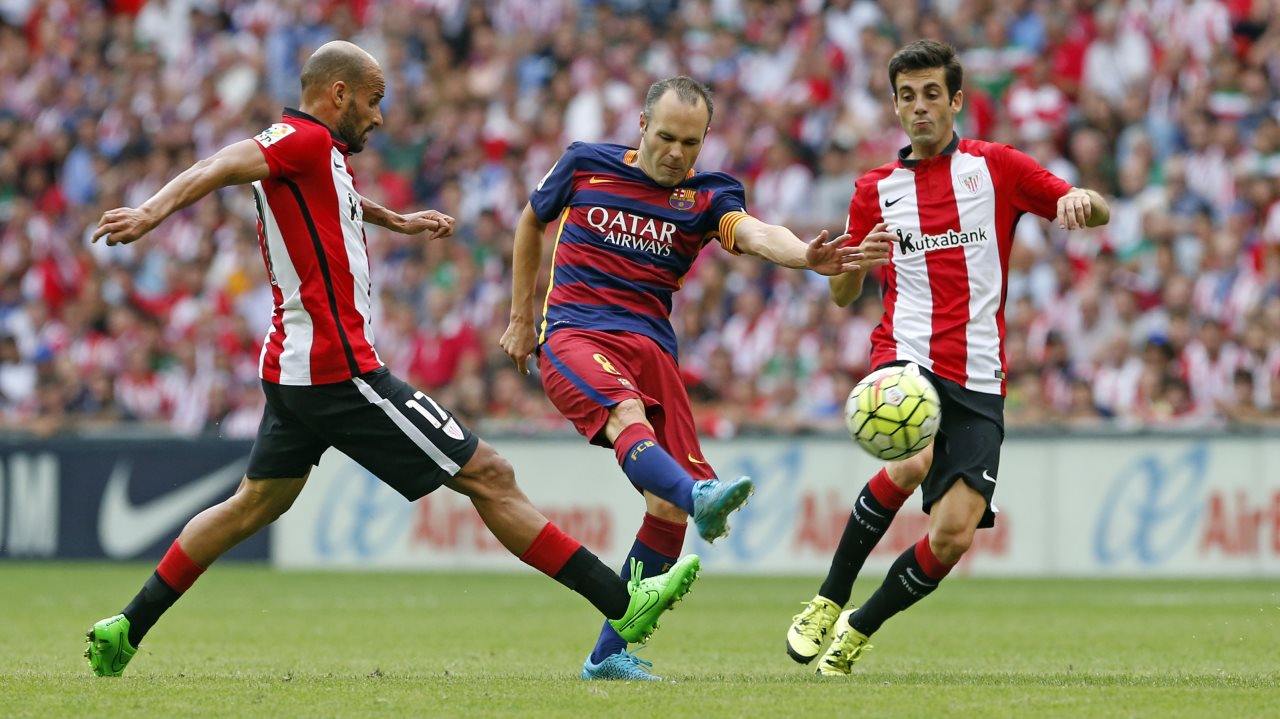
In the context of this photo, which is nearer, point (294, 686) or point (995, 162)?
point (294, 686)

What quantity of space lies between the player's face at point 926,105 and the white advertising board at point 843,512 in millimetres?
7366

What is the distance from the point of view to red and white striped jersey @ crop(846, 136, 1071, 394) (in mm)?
7383

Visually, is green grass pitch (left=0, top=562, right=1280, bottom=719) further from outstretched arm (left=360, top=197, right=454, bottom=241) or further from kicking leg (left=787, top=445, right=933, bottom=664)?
outstretched arm (left=360, top=197, right=454, bottom=241)

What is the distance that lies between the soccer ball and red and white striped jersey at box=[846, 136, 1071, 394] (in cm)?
43

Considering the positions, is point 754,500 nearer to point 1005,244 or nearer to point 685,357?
point 685,357

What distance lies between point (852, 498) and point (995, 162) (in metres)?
7.91

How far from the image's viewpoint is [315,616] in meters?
11.4

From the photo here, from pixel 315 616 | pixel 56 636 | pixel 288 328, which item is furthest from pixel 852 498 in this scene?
pixel 288 328

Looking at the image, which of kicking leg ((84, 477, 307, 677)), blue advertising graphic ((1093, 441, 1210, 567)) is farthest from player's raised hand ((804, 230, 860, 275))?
Answer: blue advertising graphic ((1093, 441, 1210, 567))

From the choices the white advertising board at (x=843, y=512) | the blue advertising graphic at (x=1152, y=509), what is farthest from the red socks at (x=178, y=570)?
the blue advertising graphic at (x=1152, y=509)

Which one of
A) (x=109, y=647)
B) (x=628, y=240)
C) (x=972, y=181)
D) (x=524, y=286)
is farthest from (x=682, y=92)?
(x=109, y=647)

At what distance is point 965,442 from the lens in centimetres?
725

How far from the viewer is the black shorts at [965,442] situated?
283 inches

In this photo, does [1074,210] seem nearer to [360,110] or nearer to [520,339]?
[520,339]
